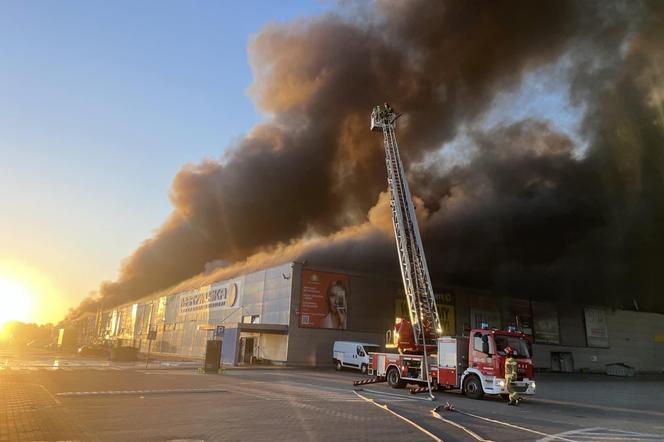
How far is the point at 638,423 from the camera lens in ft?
35.3

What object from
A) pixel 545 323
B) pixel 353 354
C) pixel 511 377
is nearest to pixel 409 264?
pixel 353 354

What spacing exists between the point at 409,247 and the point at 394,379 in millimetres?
7949

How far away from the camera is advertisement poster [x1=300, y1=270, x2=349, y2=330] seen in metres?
33.0

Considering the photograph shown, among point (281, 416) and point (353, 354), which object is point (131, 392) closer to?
point (281, 416)

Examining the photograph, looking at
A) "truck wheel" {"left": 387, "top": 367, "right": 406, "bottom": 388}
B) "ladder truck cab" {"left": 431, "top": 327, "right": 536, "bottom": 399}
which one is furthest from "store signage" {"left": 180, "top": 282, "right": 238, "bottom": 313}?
"ladder truck cab" {"left": 431, "top": 327, "right": 536, "bottom": 399}

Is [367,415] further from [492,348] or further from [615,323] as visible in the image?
[615,323]

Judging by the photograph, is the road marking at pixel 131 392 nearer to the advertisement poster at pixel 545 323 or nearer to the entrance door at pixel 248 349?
the entrance door at pixel 248 349

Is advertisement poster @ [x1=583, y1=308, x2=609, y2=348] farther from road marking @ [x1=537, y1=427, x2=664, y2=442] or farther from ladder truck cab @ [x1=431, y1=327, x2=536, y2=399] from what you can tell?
road marking @ [x1=537, y1=427, x2=664, y2=442]

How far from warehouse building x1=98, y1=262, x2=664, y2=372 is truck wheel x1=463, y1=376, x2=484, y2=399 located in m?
8.98

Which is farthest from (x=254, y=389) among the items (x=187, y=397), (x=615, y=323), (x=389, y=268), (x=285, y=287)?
(x=615, y=323)

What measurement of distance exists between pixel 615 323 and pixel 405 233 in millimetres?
37434

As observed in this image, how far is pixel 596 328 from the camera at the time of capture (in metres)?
47.1

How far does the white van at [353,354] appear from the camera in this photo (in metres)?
28.3

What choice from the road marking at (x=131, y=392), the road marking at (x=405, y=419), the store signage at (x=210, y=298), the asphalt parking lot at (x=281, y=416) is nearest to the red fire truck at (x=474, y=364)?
the asphalt parking lot at (x=281, y=416)
